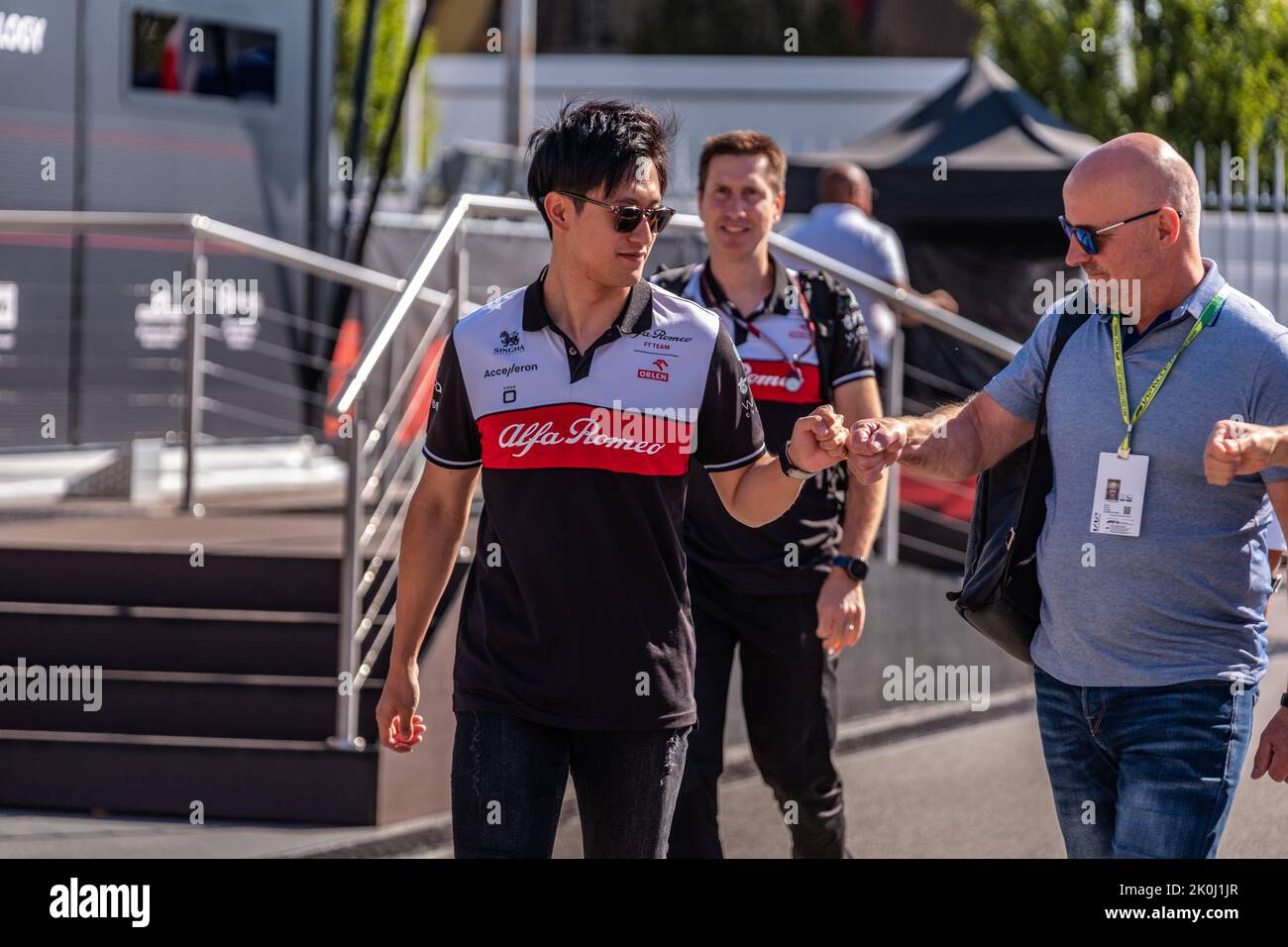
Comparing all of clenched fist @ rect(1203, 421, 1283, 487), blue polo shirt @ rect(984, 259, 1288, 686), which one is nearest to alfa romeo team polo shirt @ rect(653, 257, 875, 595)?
blue polo shirt @ rect(984, 259, 1288, 686)

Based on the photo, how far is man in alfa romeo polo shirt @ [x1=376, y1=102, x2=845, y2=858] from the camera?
11.3 feet

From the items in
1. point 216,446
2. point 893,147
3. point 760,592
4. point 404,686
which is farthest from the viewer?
point 893,147

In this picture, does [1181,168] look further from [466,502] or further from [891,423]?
[466,502]

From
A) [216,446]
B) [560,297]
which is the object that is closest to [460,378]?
[560,297]

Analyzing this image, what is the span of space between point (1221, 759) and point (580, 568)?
125cm

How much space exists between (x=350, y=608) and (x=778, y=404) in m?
2.02

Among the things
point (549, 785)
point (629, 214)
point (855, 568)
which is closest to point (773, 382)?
point (855, 568)

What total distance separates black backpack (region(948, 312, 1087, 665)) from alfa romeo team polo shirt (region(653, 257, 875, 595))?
110 cm

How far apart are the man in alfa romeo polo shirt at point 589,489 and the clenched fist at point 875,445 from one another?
10cm

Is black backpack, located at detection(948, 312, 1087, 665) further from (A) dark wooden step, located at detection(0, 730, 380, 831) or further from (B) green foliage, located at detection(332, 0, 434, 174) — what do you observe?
(B) green foliage, located at detection(332, 0, 434, 174)

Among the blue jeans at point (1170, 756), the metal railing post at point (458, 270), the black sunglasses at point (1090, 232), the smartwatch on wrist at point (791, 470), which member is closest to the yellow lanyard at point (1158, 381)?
the black sunglasses at point (1090, 232)

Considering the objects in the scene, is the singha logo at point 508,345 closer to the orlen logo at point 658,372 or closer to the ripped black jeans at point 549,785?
the orlen logo at point 658,372
